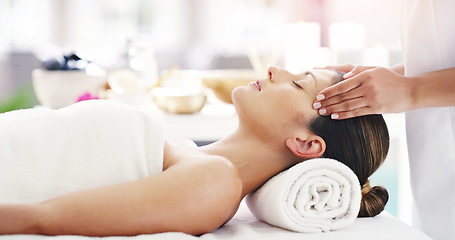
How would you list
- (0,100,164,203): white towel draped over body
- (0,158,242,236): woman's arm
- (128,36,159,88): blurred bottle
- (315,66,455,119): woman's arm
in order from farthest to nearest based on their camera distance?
(128,36,159,88): blurred bottle, (315,66,455,119): woman's arm, (0,100,164,203): white towel draped over body, (0,158,242,236): woman's arm

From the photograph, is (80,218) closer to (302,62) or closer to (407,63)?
(407,63)

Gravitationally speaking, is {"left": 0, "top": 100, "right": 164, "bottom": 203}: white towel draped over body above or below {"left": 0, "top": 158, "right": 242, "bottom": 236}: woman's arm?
above

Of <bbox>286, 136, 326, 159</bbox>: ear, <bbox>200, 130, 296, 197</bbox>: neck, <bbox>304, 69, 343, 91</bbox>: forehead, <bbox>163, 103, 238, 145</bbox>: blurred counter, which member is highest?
<bbox>304, 69, 343, 91</bbox>: forehead

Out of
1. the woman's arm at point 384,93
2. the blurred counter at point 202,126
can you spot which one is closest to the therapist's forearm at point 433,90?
the woman's arm at point 384,93

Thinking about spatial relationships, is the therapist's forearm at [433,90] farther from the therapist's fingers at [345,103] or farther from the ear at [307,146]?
the ear at [307,146]

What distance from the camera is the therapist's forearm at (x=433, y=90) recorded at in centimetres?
127

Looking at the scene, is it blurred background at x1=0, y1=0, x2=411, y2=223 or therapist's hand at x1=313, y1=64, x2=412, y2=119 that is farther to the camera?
blurred background at x1=0, y1=0, x2=411, y2=223

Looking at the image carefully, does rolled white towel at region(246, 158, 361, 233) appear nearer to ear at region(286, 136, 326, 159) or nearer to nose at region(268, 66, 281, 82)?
ear at region(286, 136, 326, 159)

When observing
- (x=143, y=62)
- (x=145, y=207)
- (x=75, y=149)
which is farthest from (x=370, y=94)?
(x=143, y=62)

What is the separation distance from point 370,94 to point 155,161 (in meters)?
0.51

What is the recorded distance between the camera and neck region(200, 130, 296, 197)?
132 centimetres

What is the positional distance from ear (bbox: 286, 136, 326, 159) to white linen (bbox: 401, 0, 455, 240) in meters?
0.35

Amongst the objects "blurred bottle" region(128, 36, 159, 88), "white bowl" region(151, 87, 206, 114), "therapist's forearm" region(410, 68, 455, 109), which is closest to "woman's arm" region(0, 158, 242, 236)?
"therapist's forearm" region(410, 68, 455, 109)

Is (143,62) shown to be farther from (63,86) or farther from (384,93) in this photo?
(384,93)
